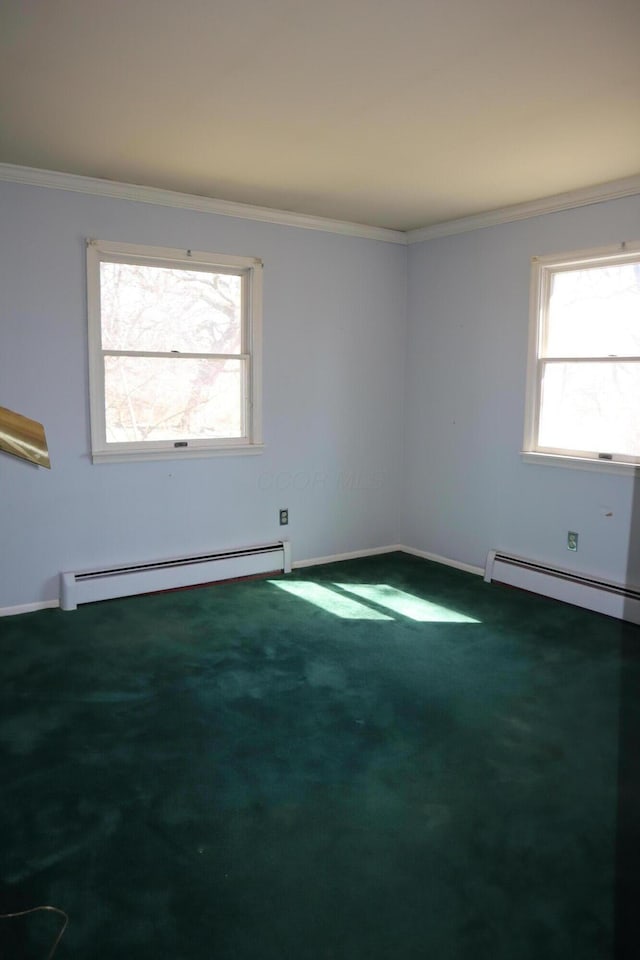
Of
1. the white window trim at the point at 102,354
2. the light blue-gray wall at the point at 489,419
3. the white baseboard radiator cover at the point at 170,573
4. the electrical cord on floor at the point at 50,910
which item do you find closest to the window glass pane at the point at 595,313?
the light blue-gray wall at the point at 489,419

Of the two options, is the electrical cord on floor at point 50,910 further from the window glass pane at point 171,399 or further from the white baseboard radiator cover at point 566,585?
the white baseboard radiator cover at point 566,585

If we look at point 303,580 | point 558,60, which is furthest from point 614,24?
point 303,580

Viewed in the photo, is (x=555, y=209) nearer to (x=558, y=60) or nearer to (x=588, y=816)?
(x=558, y=60)

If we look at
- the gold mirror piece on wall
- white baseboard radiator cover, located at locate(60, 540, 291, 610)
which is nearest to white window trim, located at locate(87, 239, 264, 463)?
white baseboard radiator cover, located at locate(60, 540, 291, 610)

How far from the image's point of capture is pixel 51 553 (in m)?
4.18

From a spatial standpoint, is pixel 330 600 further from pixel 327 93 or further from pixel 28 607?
pixel 327 93

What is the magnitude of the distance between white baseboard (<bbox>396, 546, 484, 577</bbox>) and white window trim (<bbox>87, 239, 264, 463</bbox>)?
1.57 meters

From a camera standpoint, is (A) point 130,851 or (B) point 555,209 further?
(B) point 555,209

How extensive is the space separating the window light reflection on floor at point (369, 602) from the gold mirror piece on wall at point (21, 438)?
3565 millimetres

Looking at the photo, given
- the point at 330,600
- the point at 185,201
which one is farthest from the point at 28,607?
the point at 185,201

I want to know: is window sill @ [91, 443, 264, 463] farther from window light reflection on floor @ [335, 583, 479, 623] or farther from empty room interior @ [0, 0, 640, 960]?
window light reflection on floor @ [335, 583, 479, 623]

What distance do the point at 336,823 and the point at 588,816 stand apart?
0.83 m

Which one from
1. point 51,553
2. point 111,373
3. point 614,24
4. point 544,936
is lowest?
point 544,936

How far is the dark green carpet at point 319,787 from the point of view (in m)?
1.84
